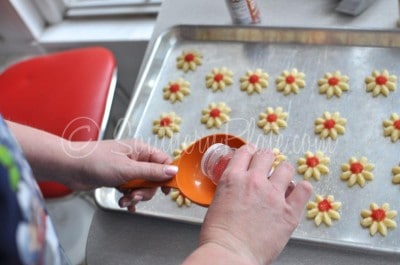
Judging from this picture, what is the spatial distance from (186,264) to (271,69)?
21.1 inches

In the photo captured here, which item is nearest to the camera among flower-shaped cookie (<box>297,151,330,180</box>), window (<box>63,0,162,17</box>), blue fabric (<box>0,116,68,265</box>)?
blue fabric (<box>0,116,68,265</box>)

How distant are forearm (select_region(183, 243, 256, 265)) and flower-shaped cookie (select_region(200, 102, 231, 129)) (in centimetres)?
40

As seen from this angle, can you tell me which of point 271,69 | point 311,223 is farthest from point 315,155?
point 271,69

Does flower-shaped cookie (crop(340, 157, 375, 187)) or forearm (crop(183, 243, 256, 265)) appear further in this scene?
flower-shaped cookie (crop(340, 157, 375, 187))

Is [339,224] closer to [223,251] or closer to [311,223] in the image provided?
[311,223]

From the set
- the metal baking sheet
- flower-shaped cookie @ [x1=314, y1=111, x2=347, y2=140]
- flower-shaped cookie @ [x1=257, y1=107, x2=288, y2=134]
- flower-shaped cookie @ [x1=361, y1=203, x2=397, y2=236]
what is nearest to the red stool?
the metal baking sheet

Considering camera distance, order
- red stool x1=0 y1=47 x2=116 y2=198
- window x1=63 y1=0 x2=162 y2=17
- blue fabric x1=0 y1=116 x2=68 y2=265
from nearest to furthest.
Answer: blue fabric x1=0 y1=116 x2=68 y2=265 < red stool x1=0 y1=47 x2=116 y2=198 < window x1=63 y1=0 x2=162 y2=17

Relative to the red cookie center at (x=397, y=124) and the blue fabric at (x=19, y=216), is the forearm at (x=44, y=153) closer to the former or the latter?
the blue fabric at (x=19, y=216)

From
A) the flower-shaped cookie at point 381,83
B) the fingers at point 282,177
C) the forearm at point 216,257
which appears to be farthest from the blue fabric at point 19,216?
the flower-shaped cookie at point 381,83

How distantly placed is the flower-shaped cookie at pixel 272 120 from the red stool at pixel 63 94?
350mm

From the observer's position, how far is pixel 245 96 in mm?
904

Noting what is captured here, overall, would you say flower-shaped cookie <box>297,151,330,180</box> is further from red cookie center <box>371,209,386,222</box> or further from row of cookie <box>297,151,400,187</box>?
red cookie center <box>371,209,386,222</box>

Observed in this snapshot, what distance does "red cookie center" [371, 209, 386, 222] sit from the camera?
0.68 metres

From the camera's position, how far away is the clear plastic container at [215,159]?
2.14 feet
